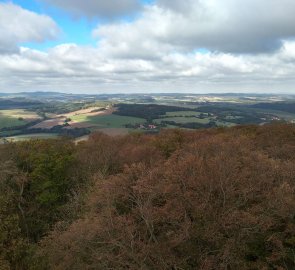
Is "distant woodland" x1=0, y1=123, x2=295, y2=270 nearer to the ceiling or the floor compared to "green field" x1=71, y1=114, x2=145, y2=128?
nearer to the ceiling

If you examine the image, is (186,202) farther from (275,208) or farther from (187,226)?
(275,208)

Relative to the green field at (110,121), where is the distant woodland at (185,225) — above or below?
above

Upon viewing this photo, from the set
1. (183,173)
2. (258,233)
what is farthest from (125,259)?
(258,233)

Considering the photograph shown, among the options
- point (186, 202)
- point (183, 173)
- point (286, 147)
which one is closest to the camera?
point (186, 202)

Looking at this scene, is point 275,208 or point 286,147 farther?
point 286,147

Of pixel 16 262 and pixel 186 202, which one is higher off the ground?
pixel 186 202

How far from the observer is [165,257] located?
72.4ft

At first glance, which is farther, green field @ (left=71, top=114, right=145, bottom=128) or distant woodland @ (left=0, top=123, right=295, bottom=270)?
green field @ (left=71, top=114, right=145, bottom=128)

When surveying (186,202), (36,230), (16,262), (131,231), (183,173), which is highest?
(183,173)

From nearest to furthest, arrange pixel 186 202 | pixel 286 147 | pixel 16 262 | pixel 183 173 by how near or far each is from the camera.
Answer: pixel 186 202 < pixel 183 173 < pixel 16 262 < pixel 286 147

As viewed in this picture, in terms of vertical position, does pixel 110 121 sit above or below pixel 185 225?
below

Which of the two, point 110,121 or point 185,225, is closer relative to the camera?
point 185,225

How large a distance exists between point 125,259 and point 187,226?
461cm

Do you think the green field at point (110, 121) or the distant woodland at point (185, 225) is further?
the green field at point (110, 121)
